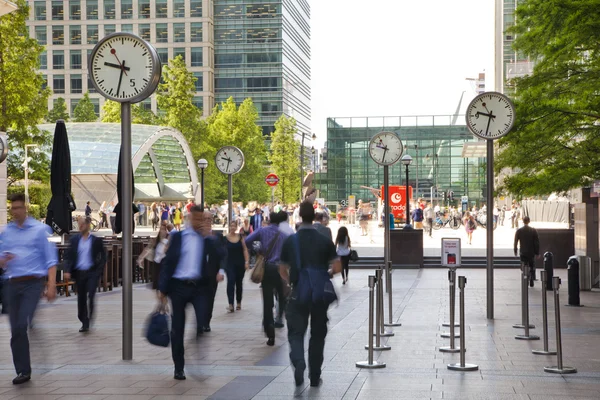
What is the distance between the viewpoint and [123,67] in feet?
36.2

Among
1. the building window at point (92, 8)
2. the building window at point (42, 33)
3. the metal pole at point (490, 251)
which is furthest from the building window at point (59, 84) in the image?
the metal pole at point (490, 251)

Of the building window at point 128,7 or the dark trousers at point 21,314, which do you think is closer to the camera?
the dark trousers at point 21,314

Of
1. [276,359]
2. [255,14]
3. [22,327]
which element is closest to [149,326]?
[22,327]

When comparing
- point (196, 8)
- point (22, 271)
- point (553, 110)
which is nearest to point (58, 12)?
point (196, 8)

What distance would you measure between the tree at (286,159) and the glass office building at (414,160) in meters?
17.6

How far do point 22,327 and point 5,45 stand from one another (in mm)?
27963

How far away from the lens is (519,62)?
3238 inches

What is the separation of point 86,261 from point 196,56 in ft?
352

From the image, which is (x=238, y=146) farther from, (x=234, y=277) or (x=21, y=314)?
(x=21, y=314)

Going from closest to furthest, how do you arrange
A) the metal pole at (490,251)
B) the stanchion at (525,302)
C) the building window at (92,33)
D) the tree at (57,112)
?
the stanchion at (525,302) < the metal pole at (490,251) < the tree at (57,112) < the building window at (92,33)

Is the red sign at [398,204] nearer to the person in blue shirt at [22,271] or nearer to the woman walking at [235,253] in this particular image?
the woman walking at [235,253]

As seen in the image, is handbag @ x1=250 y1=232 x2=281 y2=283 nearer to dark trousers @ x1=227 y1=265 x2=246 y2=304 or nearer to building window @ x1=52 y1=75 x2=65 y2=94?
dark trousers @ x1=227 y1=265 x2=246 y2=304

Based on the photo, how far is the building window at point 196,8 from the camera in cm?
11762

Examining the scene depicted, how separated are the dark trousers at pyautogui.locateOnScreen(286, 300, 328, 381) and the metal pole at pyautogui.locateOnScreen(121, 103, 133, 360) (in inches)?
101
